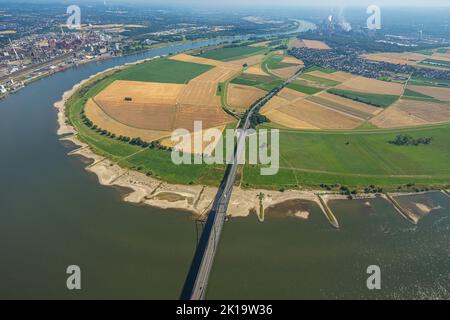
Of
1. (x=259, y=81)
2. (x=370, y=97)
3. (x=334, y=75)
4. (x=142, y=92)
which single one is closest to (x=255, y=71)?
(x=259, y=81)

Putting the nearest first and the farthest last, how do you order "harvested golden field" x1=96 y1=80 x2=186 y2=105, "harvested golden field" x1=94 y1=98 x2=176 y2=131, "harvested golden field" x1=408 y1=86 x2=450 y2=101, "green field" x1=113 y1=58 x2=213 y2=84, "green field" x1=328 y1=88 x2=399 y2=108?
1. "harvested golden field" x1=94 y1=98 x2=176 y2=131
2. "green field" x1=328 y1=88 x2=399 y2=108
3. "harvested golden field" x1=96 y1=80 x2=186 y2=105
4. "harvested golden field" x1=408 y1=86 x2=450 y2=101
5. "green field" x1=113 y1=58 x2=213 y2=84

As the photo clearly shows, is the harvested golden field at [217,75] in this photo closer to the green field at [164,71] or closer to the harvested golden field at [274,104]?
the green field at [164,71]

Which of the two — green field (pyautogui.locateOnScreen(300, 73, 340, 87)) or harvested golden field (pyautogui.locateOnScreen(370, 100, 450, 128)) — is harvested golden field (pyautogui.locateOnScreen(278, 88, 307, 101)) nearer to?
green field (pyautogui.locateOnScreen(300, 73, 340, 87))

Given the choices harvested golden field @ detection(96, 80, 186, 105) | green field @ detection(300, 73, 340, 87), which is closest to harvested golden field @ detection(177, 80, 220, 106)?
harvested golden field @ detection(96, 80, 186, 105)

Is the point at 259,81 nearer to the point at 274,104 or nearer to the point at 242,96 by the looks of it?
the point at 242,96

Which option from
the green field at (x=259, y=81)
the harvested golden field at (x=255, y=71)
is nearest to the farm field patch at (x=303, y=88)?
the green field at (x=259, y=81)

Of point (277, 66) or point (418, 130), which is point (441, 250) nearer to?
point (418, 130)

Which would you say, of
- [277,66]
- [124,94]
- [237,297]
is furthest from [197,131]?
[277,66]
